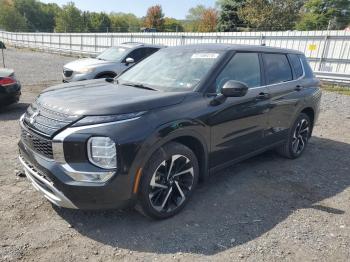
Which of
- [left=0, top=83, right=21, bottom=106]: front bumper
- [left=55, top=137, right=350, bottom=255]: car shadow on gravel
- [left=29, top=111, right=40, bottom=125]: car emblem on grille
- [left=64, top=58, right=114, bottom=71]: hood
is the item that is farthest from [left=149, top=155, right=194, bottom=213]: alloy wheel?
[left=64, top=58, right=114, bottom=71]: hood

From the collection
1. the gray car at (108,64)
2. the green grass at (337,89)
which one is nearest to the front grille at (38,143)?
the gray car at (108,64)

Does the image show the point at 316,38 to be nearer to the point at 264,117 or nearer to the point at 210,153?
the point at 264,117

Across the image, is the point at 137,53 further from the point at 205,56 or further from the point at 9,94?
Answer: the point at 205,56

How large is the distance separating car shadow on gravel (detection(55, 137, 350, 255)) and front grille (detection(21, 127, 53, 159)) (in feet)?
2.65

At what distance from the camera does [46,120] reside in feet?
10.0

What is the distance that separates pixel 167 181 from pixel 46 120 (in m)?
1.35

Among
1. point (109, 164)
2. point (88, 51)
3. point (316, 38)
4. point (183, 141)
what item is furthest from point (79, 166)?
point (88, 51)

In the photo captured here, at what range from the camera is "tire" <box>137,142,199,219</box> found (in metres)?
3.11

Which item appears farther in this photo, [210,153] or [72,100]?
[210,153]

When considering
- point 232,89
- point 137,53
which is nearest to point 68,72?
point 137,53

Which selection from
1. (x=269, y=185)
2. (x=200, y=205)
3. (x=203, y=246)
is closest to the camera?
(x=203, y=246)

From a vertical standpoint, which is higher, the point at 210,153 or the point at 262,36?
the point at 262,36

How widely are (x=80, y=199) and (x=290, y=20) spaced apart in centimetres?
3212

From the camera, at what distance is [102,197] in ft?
9.43
